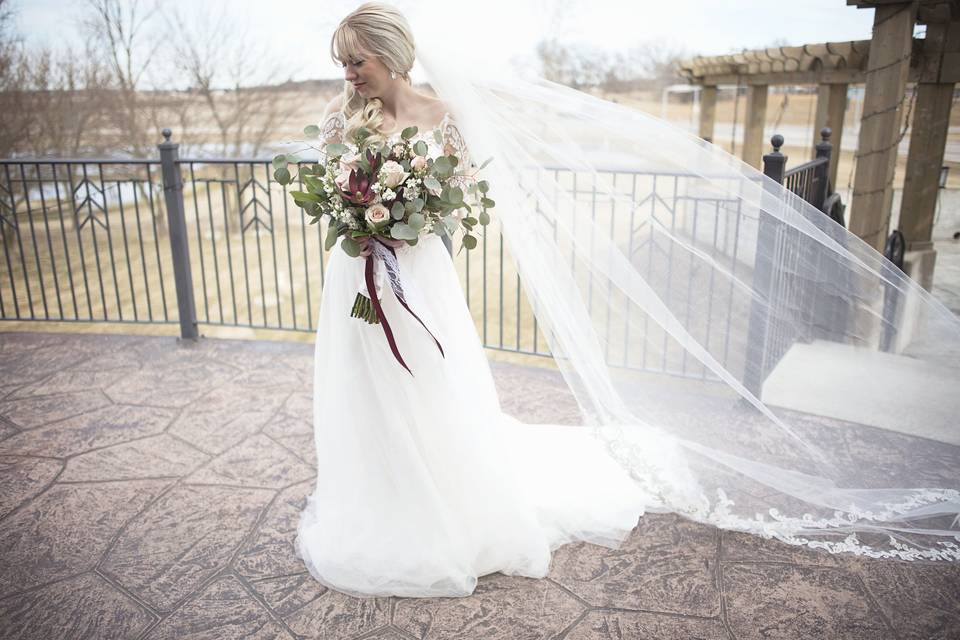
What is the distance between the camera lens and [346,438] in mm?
2477

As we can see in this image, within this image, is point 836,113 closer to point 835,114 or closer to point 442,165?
point 835,114

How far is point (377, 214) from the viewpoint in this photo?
2.13 m

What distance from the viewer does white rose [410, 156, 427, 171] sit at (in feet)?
7.14

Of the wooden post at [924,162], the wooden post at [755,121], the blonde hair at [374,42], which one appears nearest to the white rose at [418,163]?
the blonde hair at [374,42]

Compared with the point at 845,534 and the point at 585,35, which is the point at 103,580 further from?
the point at 585,35

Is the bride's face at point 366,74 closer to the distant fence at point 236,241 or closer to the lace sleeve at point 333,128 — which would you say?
the lace sleeve at point 333,128

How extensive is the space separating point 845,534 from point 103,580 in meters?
2.83

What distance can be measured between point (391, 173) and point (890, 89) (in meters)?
4.69

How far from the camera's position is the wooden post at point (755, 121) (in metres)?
9.54

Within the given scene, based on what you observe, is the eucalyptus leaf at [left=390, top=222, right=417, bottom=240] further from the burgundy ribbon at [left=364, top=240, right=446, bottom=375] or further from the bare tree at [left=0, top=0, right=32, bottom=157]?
the bare tree at [left=0, top=0, right=32, bottom=157]

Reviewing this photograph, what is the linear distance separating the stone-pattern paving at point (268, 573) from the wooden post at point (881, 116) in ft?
12.3

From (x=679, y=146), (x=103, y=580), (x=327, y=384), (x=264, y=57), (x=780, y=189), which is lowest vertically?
(x=103, y=580)

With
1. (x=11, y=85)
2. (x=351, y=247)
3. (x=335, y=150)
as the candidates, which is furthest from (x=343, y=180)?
(x=11, y=85)

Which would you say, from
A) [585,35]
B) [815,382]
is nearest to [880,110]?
[815,382]
